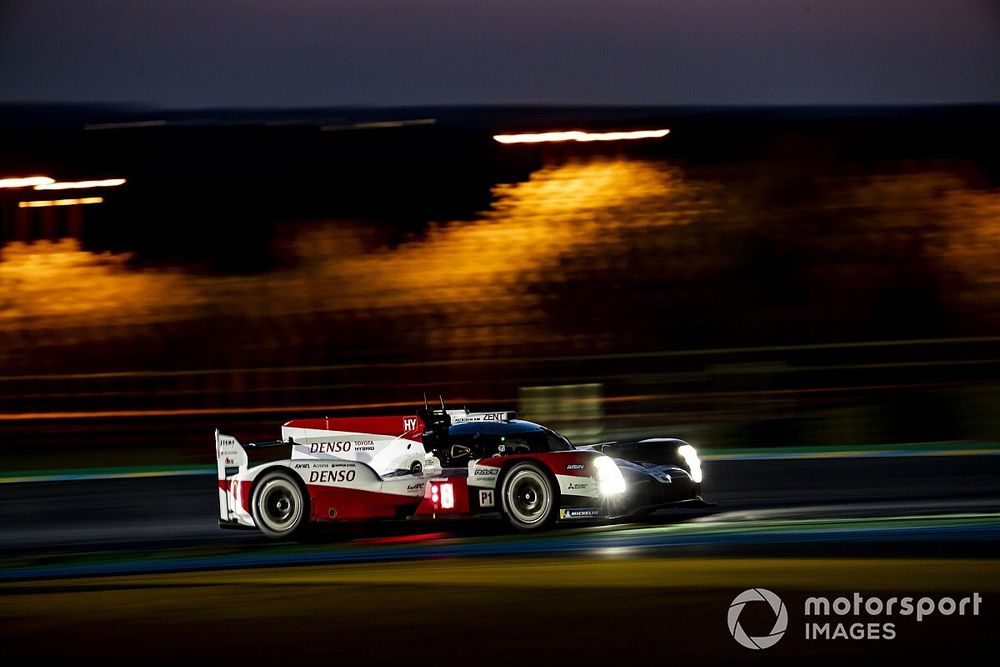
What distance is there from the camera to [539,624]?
18.2 ft

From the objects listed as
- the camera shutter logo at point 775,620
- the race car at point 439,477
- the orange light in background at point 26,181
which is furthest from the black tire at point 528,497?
the orange light in background at point 26,181

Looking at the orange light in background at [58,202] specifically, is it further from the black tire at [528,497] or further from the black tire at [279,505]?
the black tire at [528,497]

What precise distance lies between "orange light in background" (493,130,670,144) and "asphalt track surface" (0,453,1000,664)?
14748 mm

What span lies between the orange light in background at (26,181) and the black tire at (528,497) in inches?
775

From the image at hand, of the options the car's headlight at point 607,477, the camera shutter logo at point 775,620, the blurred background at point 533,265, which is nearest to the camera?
the camera shutter logo at point 775,620

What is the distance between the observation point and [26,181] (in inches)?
979

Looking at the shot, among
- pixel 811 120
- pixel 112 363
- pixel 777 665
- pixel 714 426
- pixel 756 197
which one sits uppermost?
pixel 811 120

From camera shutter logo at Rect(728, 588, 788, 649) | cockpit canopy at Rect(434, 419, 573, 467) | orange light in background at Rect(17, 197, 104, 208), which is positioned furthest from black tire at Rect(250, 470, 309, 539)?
orange light in background at Rect(17, 197, 104, 208)

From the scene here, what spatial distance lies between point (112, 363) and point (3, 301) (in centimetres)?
249

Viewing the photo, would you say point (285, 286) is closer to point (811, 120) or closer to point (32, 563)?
point (811, 120)

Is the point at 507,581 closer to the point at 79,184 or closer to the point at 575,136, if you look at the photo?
the point at 575,136

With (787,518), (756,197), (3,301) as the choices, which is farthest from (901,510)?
(3,301)

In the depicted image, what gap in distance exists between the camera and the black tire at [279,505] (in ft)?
26.3

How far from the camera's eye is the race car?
25.4ft
